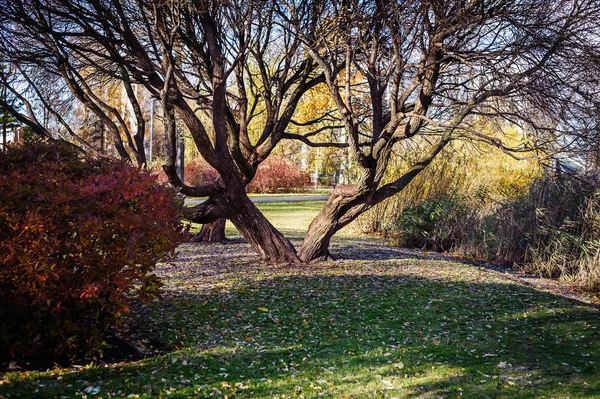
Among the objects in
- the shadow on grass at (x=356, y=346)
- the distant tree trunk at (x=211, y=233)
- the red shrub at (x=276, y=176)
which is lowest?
the shadow on grass at (x=356, y=346)

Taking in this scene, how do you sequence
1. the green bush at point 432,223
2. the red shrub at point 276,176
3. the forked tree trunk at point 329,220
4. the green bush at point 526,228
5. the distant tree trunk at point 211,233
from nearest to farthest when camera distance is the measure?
the forked tree trunk at point 329,220 < the green bush at point 526,228 < the distant tree trunk at point 211,233 < the green bush at point 432,223 < the red shrub at point 276,176

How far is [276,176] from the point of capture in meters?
33.4

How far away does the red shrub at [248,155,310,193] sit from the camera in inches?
1277

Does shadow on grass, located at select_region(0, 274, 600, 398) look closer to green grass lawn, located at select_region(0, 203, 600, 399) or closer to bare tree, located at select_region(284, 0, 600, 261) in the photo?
green grass lawn, located at select_region(0, 203, 600, 399)

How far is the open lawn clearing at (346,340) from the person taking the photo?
3.83 metres

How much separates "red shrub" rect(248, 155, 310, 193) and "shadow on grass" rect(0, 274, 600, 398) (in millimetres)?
25379

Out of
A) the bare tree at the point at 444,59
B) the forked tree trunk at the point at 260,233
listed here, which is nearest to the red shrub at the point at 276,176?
the forked tree trunk at the point at 260,233

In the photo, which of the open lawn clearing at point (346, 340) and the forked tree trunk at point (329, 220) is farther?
the forked tree trunk at point (329, 220)

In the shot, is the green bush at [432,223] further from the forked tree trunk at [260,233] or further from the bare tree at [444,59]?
the forked tree trunk at [260,233]

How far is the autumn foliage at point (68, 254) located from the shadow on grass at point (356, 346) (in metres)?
0.36

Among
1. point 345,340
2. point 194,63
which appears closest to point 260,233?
point 194,63

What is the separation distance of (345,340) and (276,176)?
93.9 feet

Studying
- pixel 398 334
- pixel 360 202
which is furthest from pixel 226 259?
pixel 398 334

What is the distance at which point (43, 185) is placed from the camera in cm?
408
